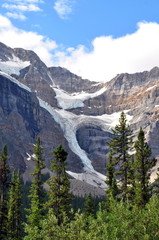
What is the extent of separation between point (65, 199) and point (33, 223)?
6874 millimetres

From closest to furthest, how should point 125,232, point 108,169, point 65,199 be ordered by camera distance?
point 125,232
point 65,199
point 108,169

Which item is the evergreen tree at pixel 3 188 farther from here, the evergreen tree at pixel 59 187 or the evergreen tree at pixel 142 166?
the evergreen tree at pixel 142 166

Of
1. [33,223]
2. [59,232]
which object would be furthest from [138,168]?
[59,232]

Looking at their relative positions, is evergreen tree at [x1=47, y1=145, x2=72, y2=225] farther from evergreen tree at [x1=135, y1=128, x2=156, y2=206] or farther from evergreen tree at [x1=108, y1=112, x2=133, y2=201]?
evergreen tree at [x1=135, y1=128, x2=156, y2=206]

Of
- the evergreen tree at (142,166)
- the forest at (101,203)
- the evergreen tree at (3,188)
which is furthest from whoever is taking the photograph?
the evergreen tree at (142,166)

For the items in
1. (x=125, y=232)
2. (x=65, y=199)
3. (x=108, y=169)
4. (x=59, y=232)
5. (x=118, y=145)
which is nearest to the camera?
(x=125, y=232)

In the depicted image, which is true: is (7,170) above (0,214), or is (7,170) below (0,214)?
above

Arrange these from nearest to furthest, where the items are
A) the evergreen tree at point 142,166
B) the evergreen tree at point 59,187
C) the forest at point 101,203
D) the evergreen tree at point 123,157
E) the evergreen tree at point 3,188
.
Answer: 1. the forest at point 101,203
2. the evergreen tree at point 59,187
3. the evergreen tree at point 3,188
4. the evergreen tree at point 123,157
5. the evergreen tree at point 142,166

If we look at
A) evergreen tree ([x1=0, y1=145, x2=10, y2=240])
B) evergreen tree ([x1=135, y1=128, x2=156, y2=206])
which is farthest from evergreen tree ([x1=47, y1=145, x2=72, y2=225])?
evergreen tree ([x1=135, y1=128, x2=156, y2=206])

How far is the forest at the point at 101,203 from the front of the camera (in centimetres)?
2186

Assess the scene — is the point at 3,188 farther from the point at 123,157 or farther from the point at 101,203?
the point at 123,157

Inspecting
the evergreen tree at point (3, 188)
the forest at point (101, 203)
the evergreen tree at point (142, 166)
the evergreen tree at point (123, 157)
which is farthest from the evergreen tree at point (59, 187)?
the evergreen tree at point (142, 166)

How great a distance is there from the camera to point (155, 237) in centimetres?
2072

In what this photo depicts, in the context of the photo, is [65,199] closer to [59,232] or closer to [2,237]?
[2,237]
